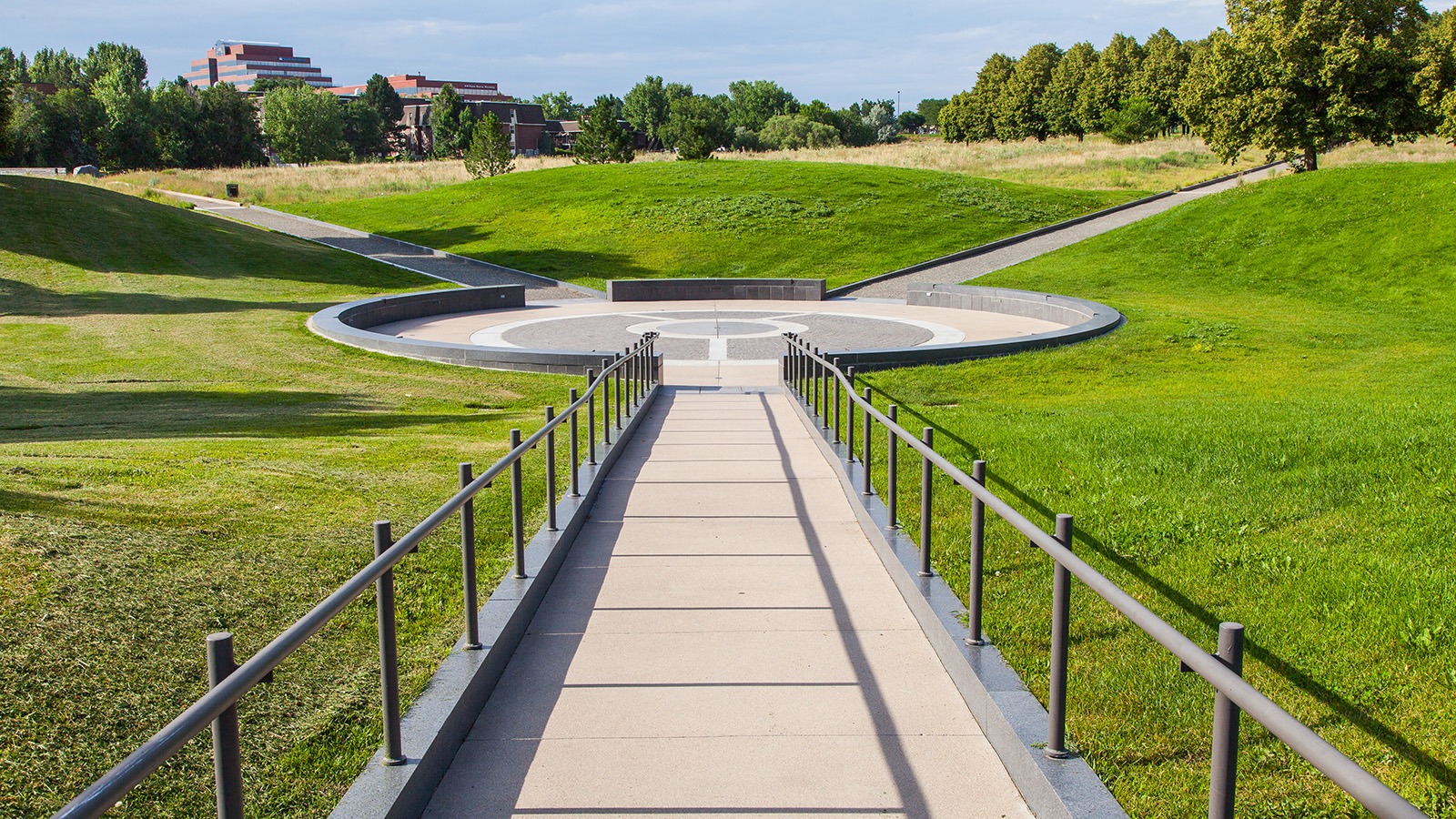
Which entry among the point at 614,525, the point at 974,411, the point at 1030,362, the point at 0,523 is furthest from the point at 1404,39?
the point at 0,523

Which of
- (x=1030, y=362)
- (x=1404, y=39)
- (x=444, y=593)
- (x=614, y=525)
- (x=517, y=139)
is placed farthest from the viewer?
(x=517, y=139)

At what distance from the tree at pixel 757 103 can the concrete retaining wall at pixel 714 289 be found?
114m

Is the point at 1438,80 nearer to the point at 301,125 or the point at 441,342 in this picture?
the point at 441,342

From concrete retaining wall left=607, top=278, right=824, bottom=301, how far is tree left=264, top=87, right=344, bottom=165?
238 feet

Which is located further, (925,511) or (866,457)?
(866,457)

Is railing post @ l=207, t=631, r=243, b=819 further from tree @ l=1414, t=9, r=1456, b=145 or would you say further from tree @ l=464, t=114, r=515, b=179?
tree @ l=464, t=114, r=515, b=179

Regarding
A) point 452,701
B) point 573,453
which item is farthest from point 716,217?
point 452,701

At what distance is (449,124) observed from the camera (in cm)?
10988

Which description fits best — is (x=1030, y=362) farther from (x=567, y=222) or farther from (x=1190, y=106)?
(x=1190, y=106)

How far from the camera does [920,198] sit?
148ft

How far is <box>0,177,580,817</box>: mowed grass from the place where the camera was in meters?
3.64

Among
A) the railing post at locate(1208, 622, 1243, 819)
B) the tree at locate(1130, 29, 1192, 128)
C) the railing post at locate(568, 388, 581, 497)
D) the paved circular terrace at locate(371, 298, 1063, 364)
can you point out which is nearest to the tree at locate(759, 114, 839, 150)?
the tree at locate(1130, 29, 1192, 128)

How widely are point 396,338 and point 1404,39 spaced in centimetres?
4400

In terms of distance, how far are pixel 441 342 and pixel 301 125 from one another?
83225mm
